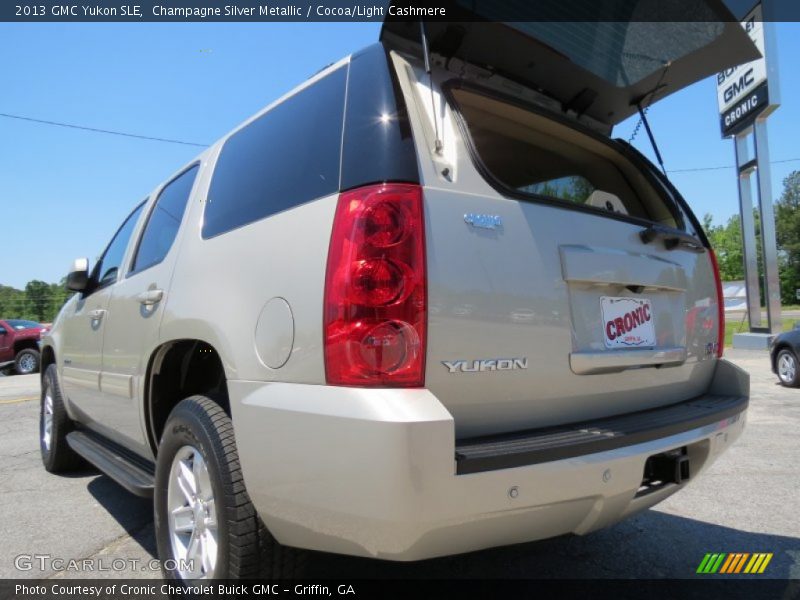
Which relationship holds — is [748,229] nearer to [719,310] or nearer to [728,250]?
[719,310]

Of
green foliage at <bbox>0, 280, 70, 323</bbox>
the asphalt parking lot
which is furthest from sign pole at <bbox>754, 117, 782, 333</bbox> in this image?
green foliage at <bbox>0, 280, 70, 323</bbox>

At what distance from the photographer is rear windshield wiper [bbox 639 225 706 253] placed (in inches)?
90.9

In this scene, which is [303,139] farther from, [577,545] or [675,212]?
[577,545]

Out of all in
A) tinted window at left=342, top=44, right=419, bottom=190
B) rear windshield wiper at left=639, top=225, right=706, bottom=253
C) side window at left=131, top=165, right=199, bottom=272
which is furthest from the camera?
side window at left=131, top=165, right=199, bottom=272

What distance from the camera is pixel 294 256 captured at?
1.79 metres

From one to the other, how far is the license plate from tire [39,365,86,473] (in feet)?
12.7

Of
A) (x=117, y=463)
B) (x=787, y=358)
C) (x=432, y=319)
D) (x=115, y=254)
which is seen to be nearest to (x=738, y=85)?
(x=787, y=358)

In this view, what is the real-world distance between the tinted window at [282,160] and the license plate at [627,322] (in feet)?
3.54

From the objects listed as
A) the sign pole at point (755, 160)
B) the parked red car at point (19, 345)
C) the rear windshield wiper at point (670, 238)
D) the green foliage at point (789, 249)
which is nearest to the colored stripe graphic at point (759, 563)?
the rear windshield wiper at point (670, 238)

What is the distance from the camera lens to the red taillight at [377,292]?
159 cm

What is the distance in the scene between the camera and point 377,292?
5.30ft

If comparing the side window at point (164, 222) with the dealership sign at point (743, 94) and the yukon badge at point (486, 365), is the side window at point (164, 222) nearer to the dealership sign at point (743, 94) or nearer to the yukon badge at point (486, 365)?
the yukon badge at point (486, 365)

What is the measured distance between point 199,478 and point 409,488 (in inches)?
40.2
